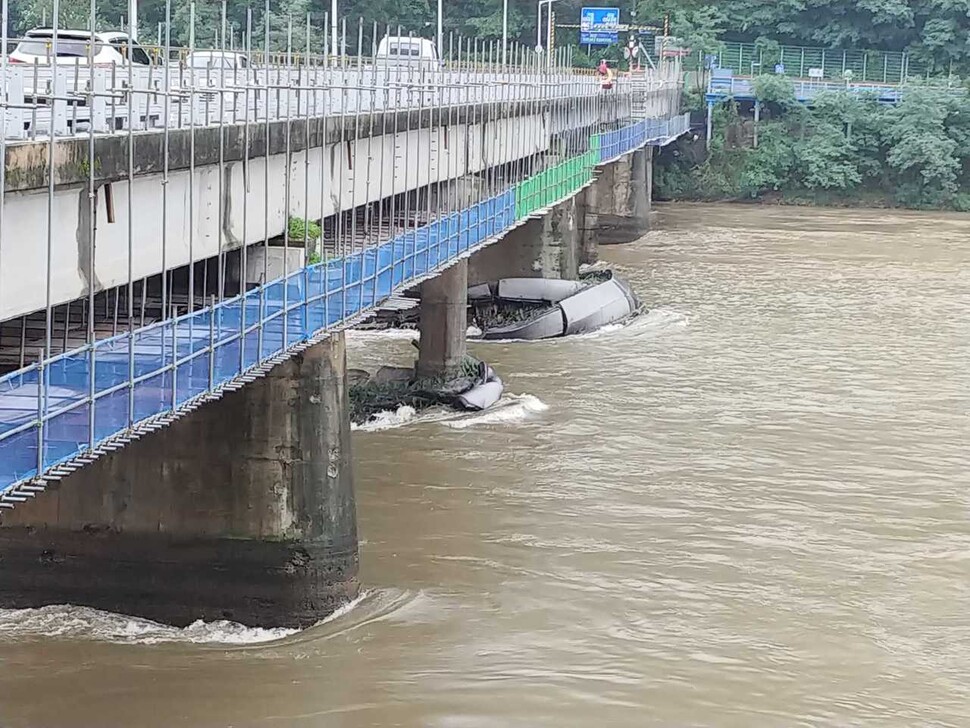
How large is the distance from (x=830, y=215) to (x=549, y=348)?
3827 centimetres

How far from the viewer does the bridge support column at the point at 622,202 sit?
59.4 metres

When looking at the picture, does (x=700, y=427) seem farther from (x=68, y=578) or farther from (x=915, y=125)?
(x=915, y=125)

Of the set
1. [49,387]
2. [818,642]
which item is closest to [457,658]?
[818,642]

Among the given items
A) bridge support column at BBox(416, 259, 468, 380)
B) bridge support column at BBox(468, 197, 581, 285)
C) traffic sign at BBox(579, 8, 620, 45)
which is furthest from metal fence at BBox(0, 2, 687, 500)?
traffic sign at BBox(579, 8, 620, 45)

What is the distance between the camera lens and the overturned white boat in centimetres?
3912

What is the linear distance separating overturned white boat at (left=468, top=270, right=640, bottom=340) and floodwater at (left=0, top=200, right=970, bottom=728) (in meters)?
2.82

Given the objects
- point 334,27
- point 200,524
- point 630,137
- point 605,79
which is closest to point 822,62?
point 605,79

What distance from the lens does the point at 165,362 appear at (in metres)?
14.7

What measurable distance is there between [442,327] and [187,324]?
15.7 metres

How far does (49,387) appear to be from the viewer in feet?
42.2

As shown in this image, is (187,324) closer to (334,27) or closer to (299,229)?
(299,229)

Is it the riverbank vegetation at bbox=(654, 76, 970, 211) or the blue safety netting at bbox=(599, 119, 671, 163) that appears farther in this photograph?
the riverbank vegetation at bbox=(654, 76, 970, 211)

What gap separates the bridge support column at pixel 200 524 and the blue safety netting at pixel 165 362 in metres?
0.95

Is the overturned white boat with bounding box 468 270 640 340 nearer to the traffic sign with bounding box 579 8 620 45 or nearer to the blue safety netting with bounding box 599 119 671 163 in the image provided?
the blue safety netting with bounding box 599 119 671 163
